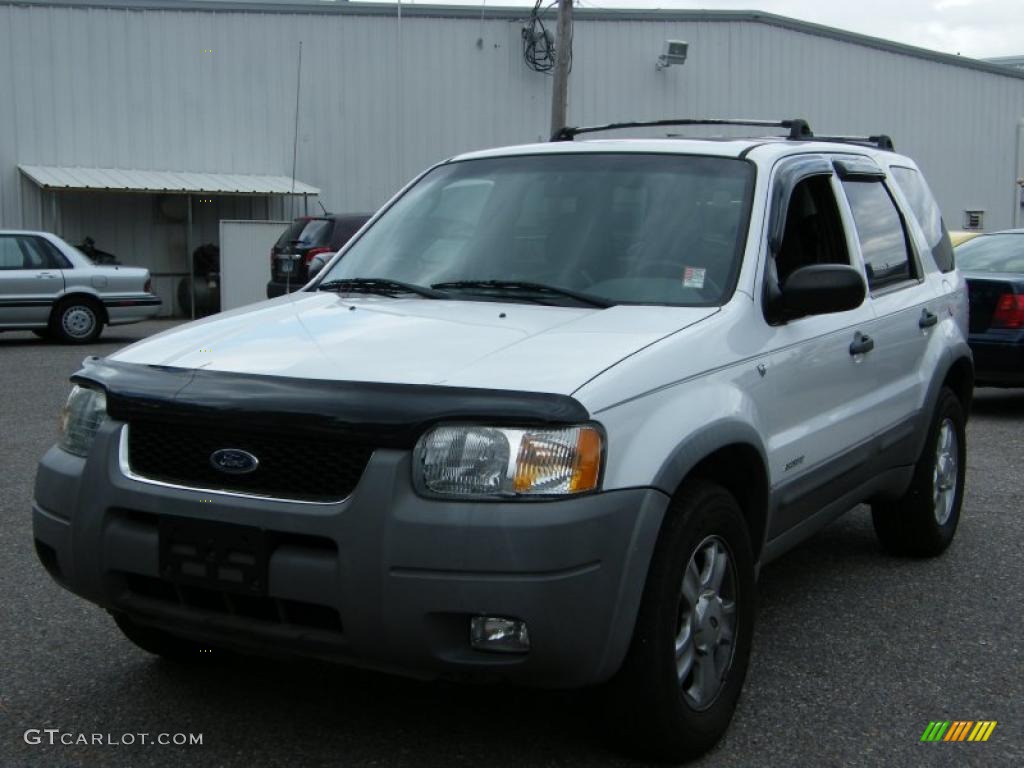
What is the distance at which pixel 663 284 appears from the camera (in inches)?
152

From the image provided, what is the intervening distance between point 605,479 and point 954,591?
9.01ft

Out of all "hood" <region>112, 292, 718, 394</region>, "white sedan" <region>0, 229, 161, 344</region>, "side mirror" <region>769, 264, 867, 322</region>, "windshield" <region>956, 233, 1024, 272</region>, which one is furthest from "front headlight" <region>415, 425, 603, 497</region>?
"white sedan" <region>0, 229, 161, 344</region>

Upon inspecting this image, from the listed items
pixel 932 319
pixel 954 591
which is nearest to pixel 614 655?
pixel 954 591

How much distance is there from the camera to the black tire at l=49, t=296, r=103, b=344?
16.1 m

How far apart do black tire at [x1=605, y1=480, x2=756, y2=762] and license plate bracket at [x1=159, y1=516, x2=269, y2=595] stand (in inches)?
37.5

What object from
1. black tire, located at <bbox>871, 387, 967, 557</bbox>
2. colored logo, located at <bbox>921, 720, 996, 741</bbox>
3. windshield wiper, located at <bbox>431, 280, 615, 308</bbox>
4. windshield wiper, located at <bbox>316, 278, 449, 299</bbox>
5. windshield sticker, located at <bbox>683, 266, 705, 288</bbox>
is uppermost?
windshield sticker, located at <bbox>683, 266, 705, 288</bbox>

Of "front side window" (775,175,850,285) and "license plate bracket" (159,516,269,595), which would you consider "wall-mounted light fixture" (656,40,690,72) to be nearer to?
"front side window" (775,175,850,285)

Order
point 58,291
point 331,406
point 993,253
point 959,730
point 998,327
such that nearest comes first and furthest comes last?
point 331,406 < point 959,730 < point 998,327 < point 993,253 < point 58,291

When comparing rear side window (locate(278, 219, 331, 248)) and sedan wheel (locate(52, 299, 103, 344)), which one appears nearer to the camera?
sedan wheel (locate(52, 299, 103, 344))

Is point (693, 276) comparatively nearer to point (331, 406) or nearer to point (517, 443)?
point (517, 443)

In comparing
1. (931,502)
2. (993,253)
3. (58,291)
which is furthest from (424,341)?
(58,291)

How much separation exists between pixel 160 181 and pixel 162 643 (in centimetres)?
1966

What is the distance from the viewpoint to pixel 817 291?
3.81 m

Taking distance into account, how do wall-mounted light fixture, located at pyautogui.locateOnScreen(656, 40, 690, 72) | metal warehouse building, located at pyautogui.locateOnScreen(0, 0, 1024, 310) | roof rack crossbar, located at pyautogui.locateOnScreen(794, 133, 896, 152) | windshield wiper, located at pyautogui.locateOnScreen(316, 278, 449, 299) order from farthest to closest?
wall-mounted light fixture, located at pyautogui.locateOnScreen(656, 40, 690, 72)
metal warehouse building, located at pyautogui.locateOnScreen(0, 0, 1024, 310)
roof rack crossbar, located at pyautogui.locateOnScreen(794, 133, 896, 152)
windshield wiper, located at pyautogui.locateOnScreen(316, 278, 449, 299)
